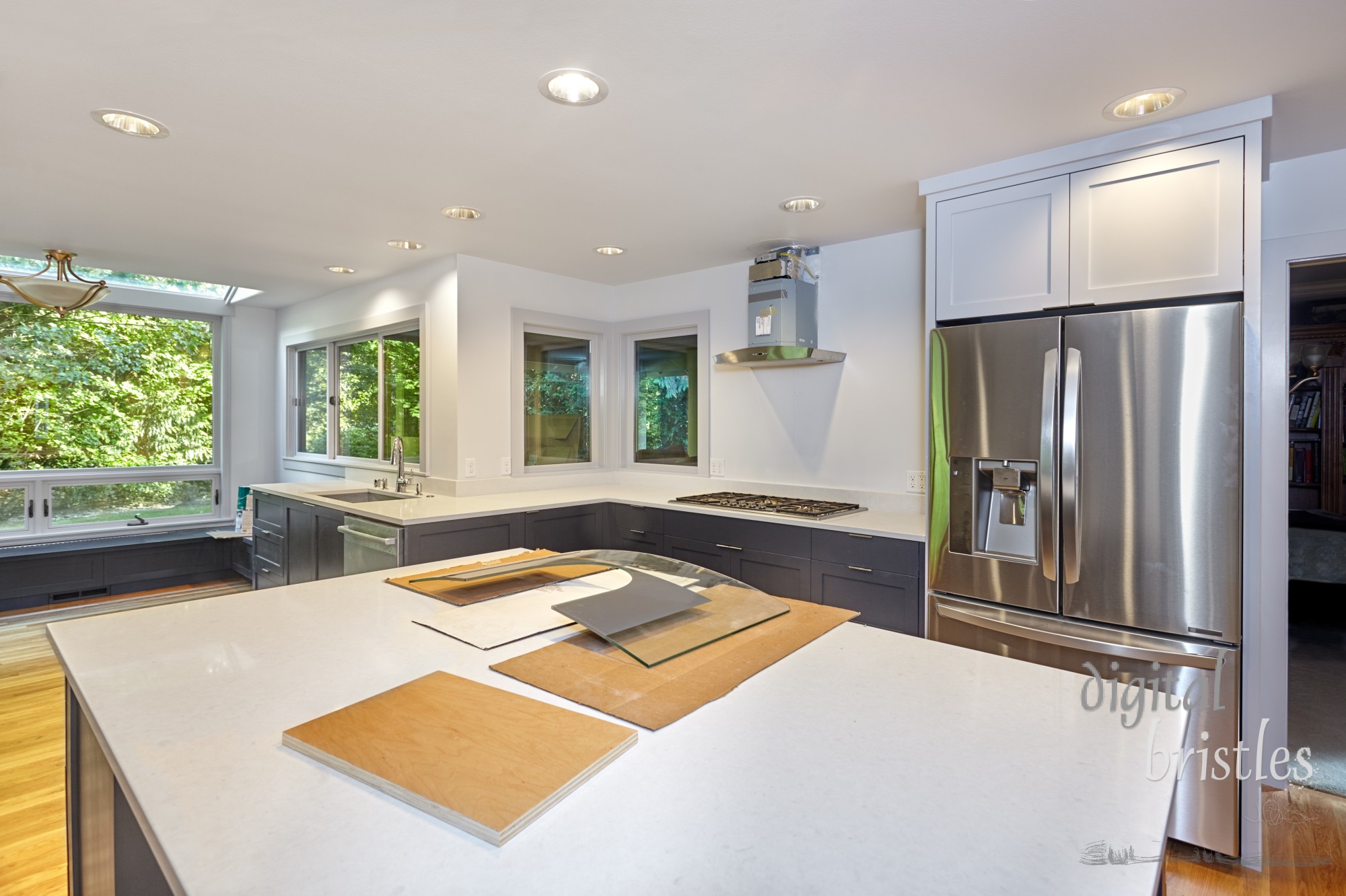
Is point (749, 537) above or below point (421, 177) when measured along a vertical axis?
below

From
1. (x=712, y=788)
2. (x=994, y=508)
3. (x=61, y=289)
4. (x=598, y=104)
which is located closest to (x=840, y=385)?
(x=994, y=508)

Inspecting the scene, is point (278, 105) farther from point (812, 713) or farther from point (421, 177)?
point (812, 713)

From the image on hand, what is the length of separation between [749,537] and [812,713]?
227 cm

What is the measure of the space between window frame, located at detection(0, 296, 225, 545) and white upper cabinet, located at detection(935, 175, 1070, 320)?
548 cm

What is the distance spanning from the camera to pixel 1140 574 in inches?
82.4

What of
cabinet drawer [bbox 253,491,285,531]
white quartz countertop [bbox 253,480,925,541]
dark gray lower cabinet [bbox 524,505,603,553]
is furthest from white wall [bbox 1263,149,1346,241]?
cabinet drawer [bbox 253,491,285,531]

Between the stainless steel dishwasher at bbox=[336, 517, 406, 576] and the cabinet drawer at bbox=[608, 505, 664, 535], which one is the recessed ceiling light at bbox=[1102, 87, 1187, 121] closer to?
the cabinet drawer at bbox=[608, 505, 664, 535]

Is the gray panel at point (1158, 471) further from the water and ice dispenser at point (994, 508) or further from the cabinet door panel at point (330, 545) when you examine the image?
the cabinet door panel at point (330, 545)

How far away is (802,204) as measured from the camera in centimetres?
292

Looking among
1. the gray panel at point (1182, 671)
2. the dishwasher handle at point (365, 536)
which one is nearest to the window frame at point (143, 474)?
the dishwasher handle at point (365, 536)

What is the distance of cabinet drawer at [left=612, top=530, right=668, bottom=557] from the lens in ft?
11.8

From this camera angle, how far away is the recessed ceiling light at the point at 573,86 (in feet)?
6.12

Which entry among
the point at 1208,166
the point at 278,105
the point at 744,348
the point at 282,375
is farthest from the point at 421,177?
the point at 282,375

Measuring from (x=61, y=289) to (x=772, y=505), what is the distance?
4.11m
